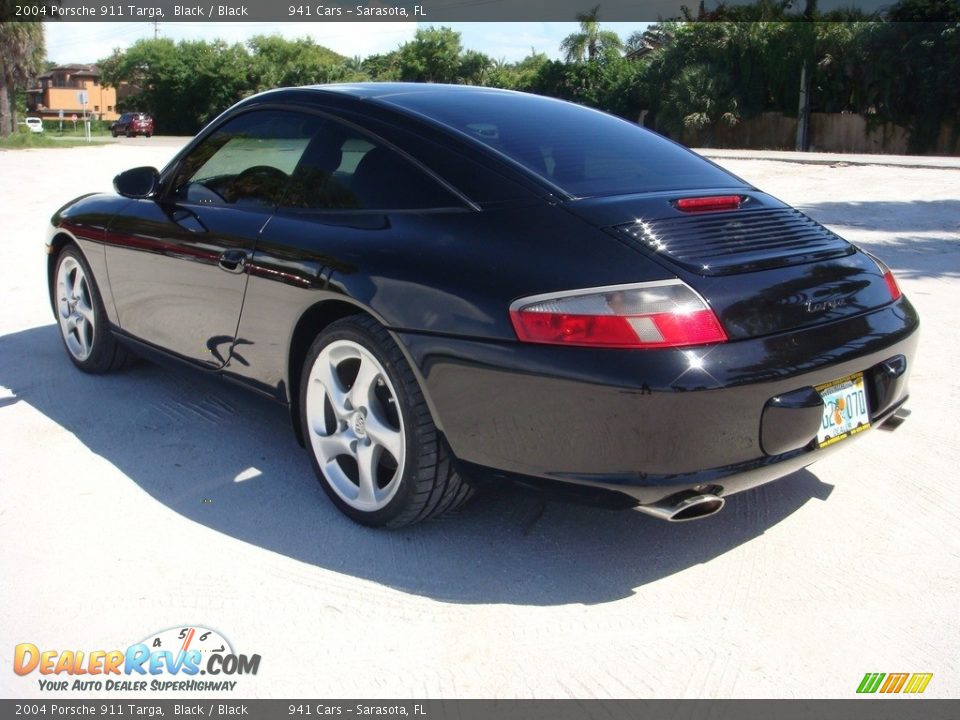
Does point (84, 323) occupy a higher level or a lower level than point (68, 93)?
lower

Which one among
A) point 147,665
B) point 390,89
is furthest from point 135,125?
point 147,665

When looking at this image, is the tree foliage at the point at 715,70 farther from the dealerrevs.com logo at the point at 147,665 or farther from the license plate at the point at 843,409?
the dealerrevs.com logo at the point at 147,665

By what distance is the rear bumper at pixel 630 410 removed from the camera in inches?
99.1

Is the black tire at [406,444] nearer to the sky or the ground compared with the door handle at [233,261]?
nearer to the ground

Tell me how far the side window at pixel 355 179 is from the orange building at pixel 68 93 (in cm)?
9933

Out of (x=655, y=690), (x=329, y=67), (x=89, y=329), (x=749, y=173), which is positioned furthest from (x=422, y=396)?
(x=329, y=67)

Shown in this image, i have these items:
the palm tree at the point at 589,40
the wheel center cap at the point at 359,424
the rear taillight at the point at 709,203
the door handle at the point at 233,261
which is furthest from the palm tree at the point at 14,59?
the rear taillight at the point at 709,203

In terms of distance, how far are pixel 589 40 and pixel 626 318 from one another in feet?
182

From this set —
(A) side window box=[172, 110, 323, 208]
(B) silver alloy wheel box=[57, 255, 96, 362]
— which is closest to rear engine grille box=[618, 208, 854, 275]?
(A) side window box=[172, 110, 323, 208]

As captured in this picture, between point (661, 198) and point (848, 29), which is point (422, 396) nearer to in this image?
point (661, 198)

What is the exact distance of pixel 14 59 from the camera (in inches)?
1554

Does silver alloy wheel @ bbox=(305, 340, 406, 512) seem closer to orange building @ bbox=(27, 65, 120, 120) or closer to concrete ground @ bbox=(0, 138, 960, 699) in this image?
concrete ground @ bbox=(0, 138, 960, 699)

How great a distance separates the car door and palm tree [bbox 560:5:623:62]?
2079 inches

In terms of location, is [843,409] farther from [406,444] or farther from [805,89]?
[805,89]
